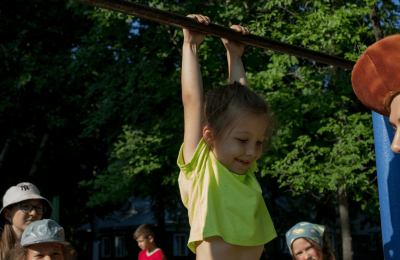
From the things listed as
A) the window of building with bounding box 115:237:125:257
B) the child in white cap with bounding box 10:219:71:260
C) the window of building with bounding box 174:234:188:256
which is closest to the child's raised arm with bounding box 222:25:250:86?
the child in white cap with bounding box 10:219:71:260

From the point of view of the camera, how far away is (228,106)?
5.92ft

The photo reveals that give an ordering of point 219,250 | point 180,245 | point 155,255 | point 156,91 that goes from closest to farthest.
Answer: point 219,250 → point 155,255 → point 156,91 → point 180,245

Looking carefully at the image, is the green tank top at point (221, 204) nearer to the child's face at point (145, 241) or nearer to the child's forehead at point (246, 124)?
the child's forehead at point (246, 124)

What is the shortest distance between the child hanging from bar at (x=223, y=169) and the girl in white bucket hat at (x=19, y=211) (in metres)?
1.85

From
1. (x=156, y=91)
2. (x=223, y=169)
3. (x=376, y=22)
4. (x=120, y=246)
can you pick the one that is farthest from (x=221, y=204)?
(x=120, y=246)

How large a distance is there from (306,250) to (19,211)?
7.18 ft

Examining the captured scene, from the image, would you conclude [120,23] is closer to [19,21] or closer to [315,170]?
[19,21]

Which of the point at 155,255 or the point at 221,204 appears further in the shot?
the point at 155,255

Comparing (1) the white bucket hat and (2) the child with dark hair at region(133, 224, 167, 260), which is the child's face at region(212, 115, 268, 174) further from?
(2) the child with dark hair at region(133, 224, 167, 260)

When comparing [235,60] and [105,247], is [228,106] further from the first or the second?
[105,247]

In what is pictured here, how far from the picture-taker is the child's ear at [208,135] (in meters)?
1.82

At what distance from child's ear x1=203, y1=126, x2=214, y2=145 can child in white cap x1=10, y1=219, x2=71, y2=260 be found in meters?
1.42

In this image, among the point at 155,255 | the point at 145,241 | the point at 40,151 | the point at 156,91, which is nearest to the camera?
the point at 155,255

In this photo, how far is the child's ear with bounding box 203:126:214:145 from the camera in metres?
1.82
